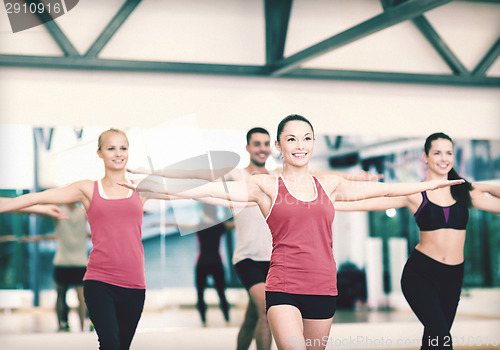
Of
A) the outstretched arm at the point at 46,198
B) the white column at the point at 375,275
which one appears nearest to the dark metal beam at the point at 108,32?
the outstretched arm at the point at 46,198

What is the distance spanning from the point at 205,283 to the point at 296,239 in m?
2.89

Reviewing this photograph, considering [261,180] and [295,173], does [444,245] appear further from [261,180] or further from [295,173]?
[261,180]

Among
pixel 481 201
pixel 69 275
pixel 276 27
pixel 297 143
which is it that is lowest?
pixel 69 275

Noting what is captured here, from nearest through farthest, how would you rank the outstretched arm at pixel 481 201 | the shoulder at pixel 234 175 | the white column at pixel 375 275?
the outstretched arm at pixel 481 201, the shoulder at pixel 234 175, the white column at pixel 375 275

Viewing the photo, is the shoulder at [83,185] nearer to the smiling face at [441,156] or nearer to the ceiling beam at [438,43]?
the smiling face at [441,156]

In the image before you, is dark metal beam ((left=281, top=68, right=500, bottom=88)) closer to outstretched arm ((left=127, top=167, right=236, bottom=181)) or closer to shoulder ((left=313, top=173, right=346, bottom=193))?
outstretched arm ((left=127, top=167, right=236, bottom=181))

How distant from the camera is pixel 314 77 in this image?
6.08 metres

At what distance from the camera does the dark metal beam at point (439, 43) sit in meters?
6.45

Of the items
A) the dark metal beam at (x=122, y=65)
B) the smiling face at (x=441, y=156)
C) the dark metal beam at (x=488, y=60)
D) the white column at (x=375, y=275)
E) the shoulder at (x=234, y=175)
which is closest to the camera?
the smiling face at (x=441, y=156)

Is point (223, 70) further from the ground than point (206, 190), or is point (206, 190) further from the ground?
point (223, 70)

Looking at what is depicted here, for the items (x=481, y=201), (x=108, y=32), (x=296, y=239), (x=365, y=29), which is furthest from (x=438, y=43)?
(x=296, y=239)

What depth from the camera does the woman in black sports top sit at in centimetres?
367

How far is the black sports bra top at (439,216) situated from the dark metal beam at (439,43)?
2963 millimetres

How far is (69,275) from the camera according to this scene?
212 inches
